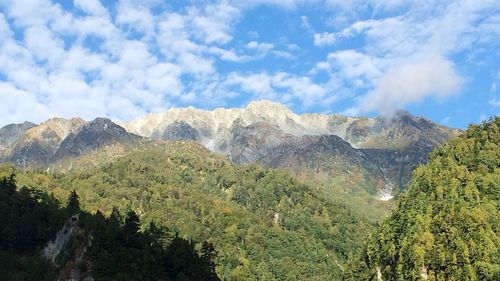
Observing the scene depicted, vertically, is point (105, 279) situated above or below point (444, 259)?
below

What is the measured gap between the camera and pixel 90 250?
134875mm

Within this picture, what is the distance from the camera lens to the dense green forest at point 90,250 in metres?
131

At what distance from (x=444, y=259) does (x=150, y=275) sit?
95671mm

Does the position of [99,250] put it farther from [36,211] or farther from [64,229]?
[36,211]

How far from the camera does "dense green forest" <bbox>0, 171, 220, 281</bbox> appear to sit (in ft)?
431

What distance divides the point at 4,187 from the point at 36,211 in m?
30.7

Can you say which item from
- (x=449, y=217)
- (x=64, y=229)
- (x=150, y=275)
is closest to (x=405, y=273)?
(x=449, y=217)

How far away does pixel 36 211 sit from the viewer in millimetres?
163125

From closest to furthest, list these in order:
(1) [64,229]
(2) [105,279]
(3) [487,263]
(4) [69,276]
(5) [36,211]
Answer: (2) [105,279]
(4) [69,276]
(1) [64,229]
(5) [36,211]
(3) [487,263]

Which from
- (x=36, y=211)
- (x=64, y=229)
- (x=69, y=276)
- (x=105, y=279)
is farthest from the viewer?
(x=36, y=211)

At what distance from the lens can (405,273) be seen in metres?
A: 192

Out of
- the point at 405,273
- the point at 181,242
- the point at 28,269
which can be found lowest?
the point at 28,269

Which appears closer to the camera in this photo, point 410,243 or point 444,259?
point 444,259

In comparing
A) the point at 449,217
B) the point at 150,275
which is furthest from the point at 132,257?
the point at 449,217
